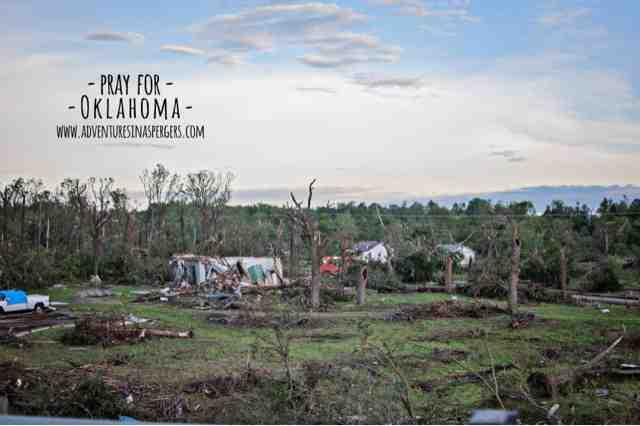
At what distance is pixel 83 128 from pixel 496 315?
13.6 ft

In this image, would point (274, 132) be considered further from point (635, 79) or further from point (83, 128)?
point (635, 79)

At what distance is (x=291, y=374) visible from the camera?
5887 mm

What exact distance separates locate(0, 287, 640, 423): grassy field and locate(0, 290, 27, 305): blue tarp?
0.84 feet

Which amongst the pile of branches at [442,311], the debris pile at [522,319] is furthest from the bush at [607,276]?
the pile of branches at [442,311]

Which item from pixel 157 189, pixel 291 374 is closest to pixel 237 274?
pixel 157 189

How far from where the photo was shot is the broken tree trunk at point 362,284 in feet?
27.0

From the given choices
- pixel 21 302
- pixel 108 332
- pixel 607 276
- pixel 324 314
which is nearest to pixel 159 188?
pixel 108 332

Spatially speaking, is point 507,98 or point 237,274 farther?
point 237,274

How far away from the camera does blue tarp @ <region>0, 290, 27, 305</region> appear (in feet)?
22.1

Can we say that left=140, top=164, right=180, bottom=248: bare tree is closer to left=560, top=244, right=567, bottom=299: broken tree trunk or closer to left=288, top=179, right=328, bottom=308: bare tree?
left=288, top=179, right=328, bottom=308: bare tree

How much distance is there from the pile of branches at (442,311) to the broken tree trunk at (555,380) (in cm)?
141

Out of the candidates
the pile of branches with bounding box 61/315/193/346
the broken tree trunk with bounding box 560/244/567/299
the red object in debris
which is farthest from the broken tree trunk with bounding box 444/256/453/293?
the pile of branches with bounding box 61/315/193/346

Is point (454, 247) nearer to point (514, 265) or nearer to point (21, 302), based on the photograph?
point (514, 265)

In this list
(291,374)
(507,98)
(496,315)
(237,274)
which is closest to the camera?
(291,374)
